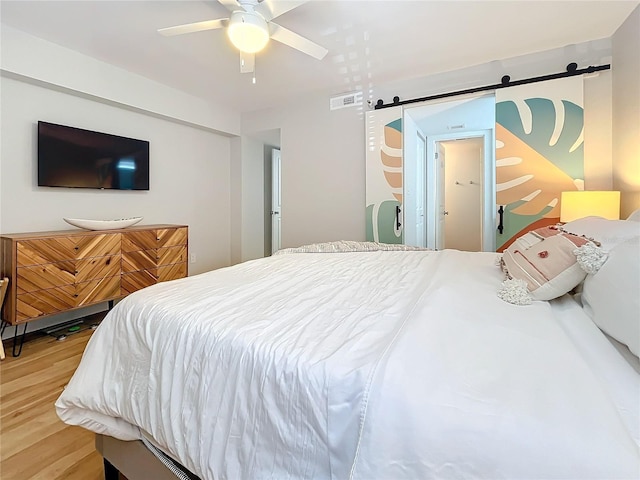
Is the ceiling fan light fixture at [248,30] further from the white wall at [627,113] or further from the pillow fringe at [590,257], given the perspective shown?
the white wall at [627,113]

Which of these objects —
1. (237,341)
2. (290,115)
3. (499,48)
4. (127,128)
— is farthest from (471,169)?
(237,341)

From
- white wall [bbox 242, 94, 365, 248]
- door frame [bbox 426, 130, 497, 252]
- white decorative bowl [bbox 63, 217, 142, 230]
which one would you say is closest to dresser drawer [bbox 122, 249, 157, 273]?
white decorative bowl [bbox 63, 217, 142, 230]

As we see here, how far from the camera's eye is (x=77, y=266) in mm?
2643

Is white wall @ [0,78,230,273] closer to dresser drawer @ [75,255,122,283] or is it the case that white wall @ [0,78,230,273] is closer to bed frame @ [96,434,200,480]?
dresser drawer @ [75,255,122,283]

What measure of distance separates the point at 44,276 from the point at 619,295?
11.1 feet

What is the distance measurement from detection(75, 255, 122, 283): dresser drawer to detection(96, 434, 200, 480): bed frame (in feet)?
6.06

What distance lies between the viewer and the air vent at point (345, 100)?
372 cm

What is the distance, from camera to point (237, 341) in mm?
870

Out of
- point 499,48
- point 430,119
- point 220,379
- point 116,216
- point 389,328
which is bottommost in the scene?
point 220,379

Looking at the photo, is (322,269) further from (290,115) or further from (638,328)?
(290,115)

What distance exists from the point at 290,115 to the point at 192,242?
216 centimetres

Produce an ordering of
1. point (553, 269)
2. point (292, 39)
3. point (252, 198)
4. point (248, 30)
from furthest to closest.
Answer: point (252, 198)
point (292, 39)
point (248, 30)
point (553, 269)

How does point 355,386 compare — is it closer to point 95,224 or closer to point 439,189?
point 95,224

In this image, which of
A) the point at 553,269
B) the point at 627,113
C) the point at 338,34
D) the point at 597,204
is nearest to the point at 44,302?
the point at 338,34
